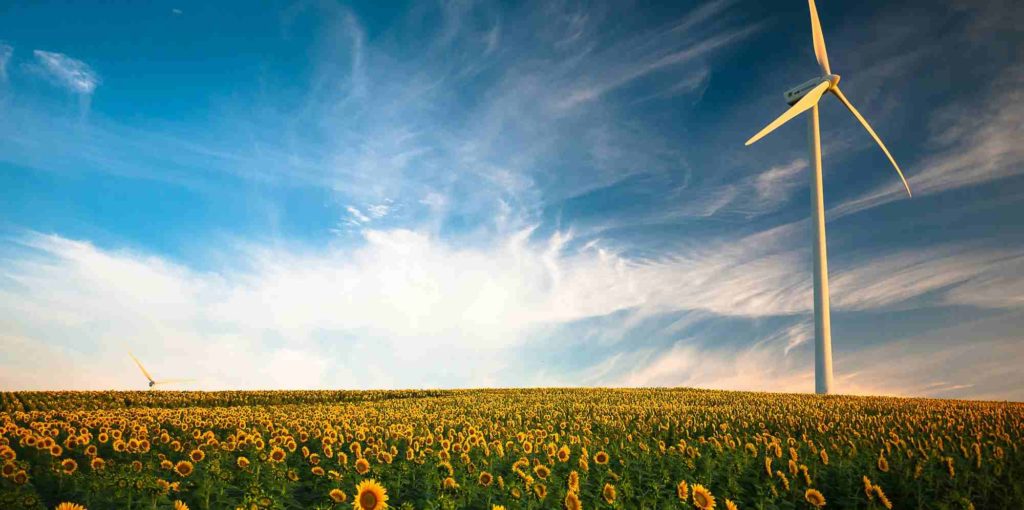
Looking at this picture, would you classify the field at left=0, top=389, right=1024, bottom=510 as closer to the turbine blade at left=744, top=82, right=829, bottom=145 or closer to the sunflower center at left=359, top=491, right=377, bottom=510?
the sunflower center at left=359, top=491, right=377, bottom=510

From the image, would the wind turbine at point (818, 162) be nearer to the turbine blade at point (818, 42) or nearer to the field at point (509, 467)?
the turbine blade at point (818, 42)

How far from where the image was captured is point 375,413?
78.5ft

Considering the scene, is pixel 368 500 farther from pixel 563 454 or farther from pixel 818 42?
pixel 818 42

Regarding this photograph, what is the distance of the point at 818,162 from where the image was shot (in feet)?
164

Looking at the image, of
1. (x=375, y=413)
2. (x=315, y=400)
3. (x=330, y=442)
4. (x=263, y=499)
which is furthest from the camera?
(x=315, y=400)

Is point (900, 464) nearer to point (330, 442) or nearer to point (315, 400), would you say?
point (330, 442)

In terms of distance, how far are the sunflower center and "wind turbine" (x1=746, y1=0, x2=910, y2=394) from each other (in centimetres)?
4207

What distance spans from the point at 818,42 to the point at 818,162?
12.1 m

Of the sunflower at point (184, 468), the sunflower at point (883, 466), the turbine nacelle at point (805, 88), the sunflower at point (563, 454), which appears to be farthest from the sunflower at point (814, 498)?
the turbine nacelle at point (805, 88)

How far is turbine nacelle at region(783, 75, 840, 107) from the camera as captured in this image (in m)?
51.1

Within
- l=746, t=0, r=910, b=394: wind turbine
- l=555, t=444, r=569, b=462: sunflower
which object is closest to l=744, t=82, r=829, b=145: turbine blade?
l=746, t=0, r=910, b=394: wind turbine

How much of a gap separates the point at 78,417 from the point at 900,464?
25.1 m

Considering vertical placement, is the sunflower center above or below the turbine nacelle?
below

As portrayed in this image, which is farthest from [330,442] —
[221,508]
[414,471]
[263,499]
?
[263,499]
